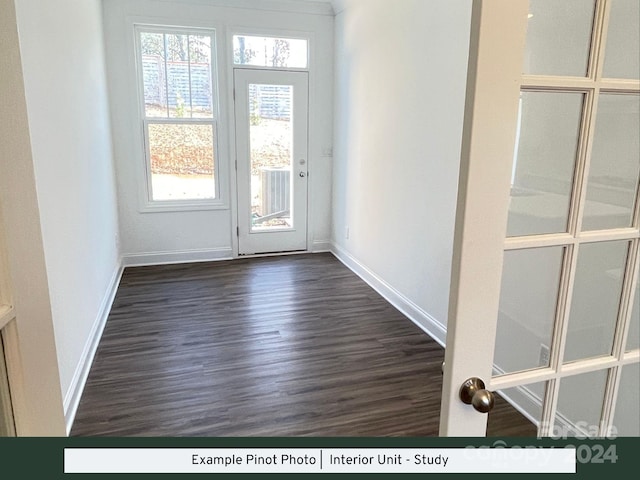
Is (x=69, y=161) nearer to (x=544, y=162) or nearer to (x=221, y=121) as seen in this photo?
(x=221, y=121)

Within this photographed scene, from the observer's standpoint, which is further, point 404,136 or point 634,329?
point 404,136

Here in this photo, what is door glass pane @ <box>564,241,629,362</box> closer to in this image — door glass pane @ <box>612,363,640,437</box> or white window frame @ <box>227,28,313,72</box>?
door glass pane @ <box>612,363,640,437</box>

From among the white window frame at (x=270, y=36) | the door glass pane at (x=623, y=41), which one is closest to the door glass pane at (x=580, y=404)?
the door glass pane at (x=623, y=41)

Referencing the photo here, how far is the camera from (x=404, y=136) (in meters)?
3.53

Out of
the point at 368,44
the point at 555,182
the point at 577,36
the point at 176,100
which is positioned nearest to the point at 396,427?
the point at 555,182

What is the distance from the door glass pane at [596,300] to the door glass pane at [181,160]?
4.19 metres

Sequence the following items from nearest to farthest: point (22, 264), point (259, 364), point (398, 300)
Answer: point (22, 264)
point (259, 364)
point (398, 300)

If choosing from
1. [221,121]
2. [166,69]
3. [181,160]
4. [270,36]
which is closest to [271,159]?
[221,121]

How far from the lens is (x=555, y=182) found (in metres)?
1.10

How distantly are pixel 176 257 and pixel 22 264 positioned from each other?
4.10m

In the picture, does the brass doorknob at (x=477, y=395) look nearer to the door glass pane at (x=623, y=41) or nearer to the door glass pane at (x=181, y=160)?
the door glass pane at (x=623, y=41)

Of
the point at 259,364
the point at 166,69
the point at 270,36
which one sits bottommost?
the point at 259,364
